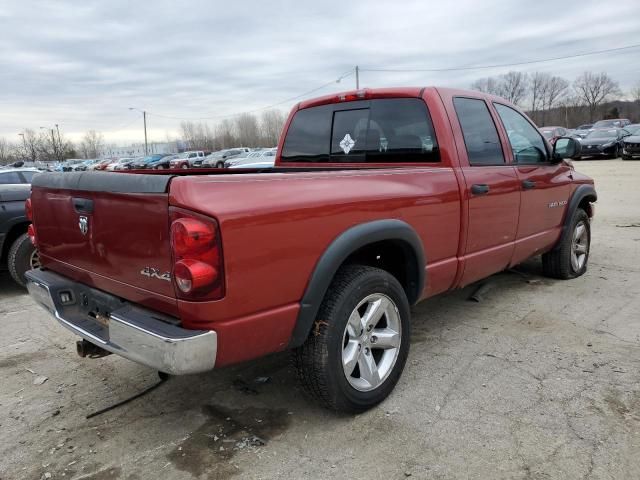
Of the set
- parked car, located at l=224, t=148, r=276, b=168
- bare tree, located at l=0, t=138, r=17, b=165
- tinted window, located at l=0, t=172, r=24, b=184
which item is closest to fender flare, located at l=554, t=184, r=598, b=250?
tinted window, located at l=0, t=172, r=24, b=184

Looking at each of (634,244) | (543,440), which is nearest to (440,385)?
(543,440)

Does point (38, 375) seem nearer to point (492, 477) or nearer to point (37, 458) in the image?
point (37, 458)

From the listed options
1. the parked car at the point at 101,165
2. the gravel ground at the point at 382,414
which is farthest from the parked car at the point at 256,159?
the gravel ground at the point at 382,414

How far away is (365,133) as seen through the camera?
4.14 meters

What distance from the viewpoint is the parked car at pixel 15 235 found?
19.2 feet

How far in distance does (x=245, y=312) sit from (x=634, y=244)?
22.6 feet

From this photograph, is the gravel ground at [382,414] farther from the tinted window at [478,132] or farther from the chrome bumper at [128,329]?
the tinted window at [478,132]

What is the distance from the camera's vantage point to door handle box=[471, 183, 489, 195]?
373 centimetres

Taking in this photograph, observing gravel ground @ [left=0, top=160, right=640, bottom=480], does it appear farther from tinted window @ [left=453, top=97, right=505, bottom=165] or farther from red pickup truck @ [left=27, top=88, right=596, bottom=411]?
tinted window @ [left=453, top=97, right=505, bottom=165]

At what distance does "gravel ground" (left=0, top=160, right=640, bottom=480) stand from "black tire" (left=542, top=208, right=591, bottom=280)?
934 millimetres

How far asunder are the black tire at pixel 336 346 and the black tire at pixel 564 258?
10.6ft

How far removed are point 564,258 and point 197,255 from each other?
4.48 meters

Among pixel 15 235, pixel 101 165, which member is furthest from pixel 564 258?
pixel 101 165

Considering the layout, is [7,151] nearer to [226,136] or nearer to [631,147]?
[226,136]
